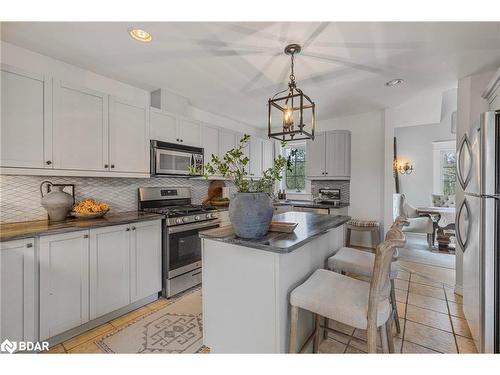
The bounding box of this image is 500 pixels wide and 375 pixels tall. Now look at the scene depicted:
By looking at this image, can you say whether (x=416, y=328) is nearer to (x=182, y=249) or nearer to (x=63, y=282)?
(x=182, y=249)

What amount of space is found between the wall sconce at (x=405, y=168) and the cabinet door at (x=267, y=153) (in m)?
3.62

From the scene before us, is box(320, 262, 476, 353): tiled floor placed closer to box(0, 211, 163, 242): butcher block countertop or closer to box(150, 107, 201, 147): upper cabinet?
box(0, 211, 163, 242): butcher block countertop

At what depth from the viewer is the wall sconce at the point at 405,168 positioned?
19.4ft

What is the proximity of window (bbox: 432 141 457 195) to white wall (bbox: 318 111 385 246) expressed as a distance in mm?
2748

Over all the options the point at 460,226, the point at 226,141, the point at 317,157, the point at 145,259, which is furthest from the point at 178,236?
the point at 317,157

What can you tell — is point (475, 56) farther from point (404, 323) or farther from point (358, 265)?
point (404, 323)

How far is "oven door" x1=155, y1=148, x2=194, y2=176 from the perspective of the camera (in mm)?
2793

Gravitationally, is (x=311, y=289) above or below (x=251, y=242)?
below

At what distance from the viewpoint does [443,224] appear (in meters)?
4.28

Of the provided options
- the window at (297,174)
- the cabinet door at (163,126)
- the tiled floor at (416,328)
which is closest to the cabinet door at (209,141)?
the cabinet door at (163,126)

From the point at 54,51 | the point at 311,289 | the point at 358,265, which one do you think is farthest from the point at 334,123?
the point at 54,51

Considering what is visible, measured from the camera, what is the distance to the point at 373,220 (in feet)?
13.7

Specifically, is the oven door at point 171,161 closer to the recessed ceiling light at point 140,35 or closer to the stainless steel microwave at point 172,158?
the stainless steel microwave at point 172,158

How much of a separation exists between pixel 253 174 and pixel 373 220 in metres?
2.40
